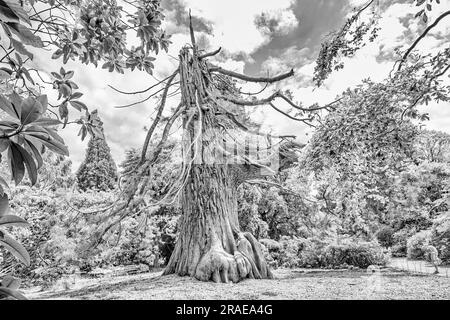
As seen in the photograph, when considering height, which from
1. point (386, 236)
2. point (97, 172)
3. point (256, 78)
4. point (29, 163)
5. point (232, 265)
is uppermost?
point (256, 78)

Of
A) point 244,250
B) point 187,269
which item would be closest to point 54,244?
point 187,269

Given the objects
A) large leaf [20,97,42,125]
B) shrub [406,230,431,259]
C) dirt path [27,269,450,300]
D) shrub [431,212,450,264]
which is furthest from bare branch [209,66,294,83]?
shrub [406,230,431,259]

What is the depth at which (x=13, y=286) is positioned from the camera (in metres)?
0.64

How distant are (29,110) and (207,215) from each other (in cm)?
345

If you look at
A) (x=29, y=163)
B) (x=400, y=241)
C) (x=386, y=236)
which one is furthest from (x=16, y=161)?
(x=386, y=236)

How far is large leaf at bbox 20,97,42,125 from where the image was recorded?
0.54m

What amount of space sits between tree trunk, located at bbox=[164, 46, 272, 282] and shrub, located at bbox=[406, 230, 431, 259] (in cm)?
553

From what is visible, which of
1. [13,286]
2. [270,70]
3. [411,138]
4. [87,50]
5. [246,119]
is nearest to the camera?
[13,286]

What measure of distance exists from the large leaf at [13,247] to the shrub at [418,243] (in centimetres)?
835

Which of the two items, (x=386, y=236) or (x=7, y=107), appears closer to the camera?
(x=7, y=107)

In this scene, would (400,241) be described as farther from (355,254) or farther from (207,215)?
(207,215)

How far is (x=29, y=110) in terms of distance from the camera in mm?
548

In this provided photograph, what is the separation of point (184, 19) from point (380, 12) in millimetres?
3146
